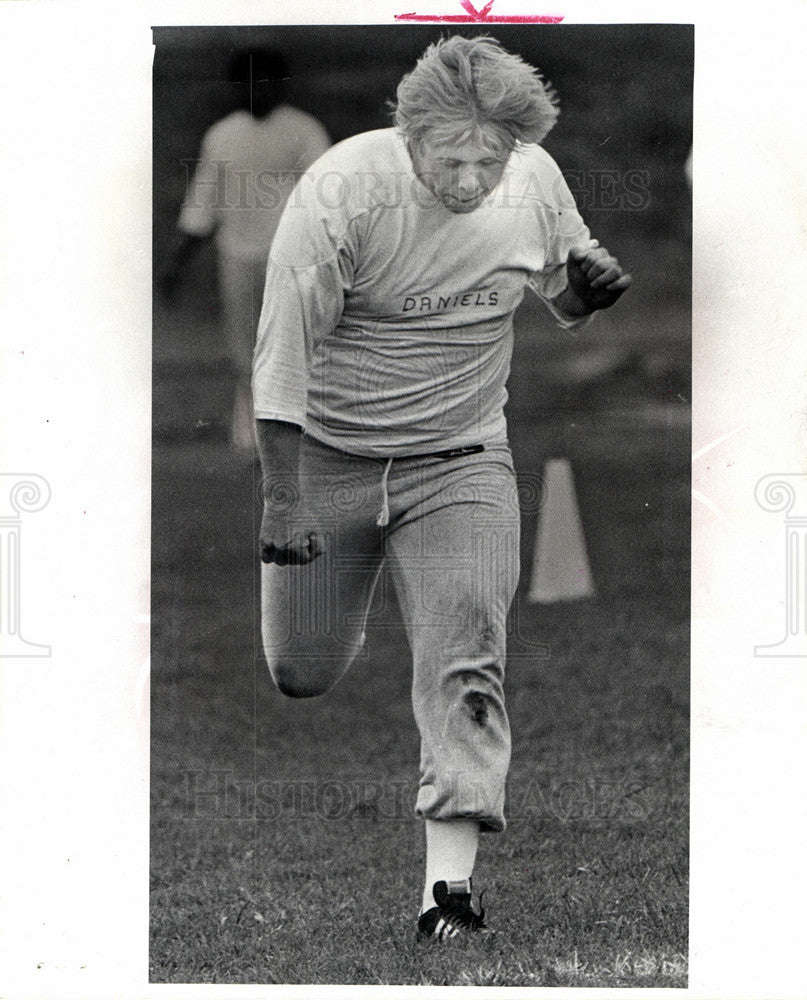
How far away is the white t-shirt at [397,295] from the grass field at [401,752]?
142mm

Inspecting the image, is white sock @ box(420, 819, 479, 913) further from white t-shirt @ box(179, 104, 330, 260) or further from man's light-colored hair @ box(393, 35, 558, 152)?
man's light-colored hair @ box(393, 35, 558, 152)

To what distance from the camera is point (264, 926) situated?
396 cm

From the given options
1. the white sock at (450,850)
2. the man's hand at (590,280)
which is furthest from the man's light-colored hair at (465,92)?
the white sock at (450,850)

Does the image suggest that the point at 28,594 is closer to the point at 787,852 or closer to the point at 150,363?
the point at 150,363

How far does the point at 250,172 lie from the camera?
3.88 meters

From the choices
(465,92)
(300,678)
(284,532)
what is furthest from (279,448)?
(465,92)

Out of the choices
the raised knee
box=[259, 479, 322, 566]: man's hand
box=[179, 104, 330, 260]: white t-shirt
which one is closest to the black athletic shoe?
the raised knee

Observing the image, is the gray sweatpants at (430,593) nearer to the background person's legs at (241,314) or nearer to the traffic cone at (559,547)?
the traffic cone at (559,547)

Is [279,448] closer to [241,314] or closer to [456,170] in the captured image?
[241,314]

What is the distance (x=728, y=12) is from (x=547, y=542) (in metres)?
1.52

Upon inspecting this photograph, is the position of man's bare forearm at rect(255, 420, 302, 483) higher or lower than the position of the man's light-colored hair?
lower

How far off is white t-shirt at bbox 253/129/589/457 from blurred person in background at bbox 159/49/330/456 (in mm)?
42

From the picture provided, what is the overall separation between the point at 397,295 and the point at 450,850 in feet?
5.04

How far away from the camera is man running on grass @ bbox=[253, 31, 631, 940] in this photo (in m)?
3.85
